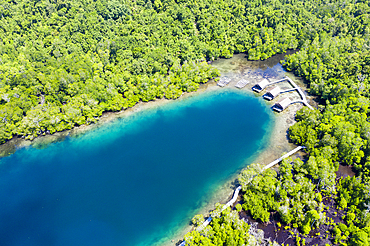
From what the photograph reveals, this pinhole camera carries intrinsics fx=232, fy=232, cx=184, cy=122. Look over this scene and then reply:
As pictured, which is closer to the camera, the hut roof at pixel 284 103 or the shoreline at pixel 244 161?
the shoreline at pixel 244 161

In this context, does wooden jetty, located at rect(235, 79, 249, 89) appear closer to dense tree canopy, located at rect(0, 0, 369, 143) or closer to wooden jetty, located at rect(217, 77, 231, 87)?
wooden jetty, located at rect(217, 77, 231, 87)

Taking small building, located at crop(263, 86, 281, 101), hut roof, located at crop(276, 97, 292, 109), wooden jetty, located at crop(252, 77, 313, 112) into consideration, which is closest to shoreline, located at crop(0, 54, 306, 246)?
hut roof, located at crop(276, 97, 292, 109)

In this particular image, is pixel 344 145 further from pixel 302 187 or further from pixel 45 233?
pixel 45 233

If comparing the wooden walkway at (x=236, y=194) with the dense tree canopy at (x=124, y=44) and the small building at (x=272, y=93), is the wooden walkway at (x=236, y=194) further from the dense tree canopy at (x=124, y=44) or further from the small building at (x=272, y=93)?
the dense tree canopy at (x=124, y=44)

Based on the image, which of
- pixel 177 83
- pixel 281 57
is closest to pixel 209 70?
pixel 177 83

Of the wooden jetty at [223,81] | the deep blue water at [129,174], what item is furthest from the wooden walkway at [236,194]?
the wooden jetty at [223,81]

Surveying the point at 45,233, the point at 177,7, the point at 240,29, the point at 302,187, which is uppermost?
the point at 177,7
